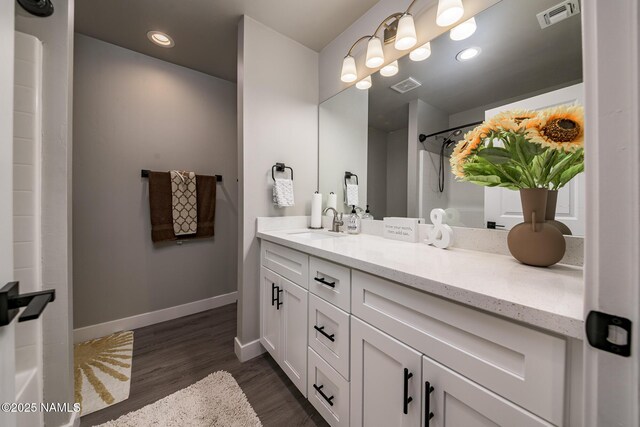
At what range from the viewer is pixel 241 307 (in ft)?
5.32

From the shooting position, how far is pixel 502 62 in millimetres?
997

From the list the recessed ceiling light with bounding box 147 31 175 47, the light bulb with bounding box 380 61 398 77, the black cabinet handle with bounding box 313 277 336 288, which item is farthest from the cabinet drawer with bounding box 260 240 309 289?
the recessed ceiling light with bounding box 147 31 175 47

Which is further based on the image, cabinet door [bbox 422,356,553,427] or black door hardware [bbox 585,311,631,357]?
cabinet door [bbox 422,356,553,427]

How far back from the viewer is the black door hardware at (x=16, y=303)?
0.40 metres

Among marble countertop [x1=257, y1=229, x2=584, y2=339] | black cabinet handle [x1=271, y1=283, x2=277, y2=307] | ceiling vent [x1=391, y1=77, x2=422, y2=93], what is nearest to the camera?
marble countertop [x1=257, y1=229, x2=584, y2=339]

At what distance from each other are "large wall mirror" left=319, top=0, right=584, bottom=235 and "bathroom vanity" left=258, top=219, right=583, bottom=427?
26 cm

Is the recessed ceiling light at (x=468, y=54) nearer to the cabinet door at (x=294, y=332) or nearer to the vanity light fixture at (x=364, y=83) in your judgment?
the vanity light fixture at (x=364, y=83)

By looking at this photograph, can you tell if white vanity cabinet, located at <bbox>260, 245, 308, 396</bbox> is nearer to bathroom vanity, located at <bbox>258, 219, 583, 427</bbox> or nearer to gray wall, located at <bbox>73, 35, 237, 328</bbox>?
bathroom vanity, located at <bbox>258, 219, 583, 427</bbox>

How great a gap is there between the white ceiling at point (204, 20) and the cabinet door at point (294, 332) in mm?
1794

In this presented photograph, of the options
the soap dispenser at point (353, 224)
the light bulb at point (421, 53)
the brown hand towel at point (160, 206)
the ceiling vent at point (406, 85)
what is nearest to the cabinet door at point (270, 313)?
the soap dispenser at point (353, 224)

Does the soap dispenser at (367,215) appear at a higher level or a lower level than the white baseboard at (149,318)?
higher

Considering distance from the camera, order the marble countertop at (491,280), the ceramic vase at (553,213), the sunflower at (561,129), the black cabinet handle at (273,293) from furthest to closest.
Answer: the black cabinet handle at (273,293) < the ceramic vase at (553,213) < the sunflower at (561,129) < the marble countertop at (491,280)

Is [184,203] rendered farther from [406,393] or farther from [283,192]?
[406,393]

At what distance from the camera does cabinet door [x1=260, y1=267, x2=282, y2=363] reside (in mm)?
1420
